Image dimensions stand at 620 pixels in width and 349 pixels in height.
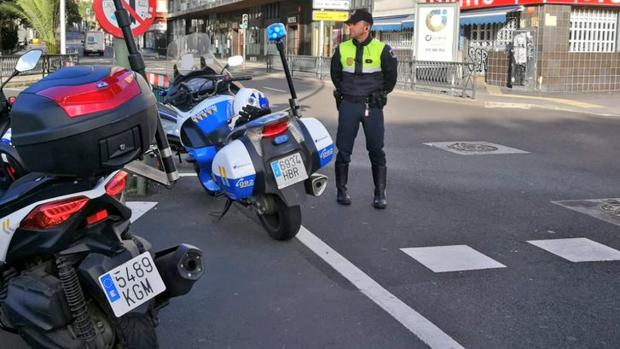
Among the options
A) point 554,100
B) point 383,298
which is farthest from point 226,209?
point 554,100

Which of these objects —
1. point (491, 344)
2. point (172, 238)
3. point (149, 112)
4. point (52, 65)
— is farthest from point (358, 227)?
point (52, 65)

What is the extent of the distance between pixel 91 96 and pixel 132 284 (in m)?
0.84

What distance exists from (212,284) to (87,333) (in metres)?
1.83

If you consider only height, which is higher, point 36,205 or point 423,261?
point 36,205

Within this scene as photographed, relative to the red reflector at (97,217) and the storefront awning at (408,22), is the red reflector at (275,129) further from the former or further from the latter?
the storefront awning at (408,22)

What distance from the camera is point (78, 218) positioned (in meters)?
3.00

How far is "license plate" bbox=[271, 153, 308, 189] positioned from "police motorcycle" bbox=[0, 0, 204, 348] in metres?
2.23

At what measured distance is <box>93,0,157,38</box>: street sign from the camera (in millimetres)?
6234

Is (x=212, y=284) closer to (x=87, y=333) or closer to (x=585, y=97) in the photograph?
(x=87, y=333)

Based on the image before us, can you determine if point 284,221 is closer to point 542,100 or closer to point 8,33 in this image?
point 542,100

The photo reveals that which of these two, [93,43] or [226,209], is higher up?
[93,43]

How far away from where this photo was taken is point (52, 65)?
76.5ft

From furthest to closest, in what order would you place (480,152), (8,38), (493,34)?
(8,38)
(493,34)
(480,152)

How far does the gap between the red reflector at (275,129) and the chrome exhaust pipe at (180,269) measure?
2.15 meters
